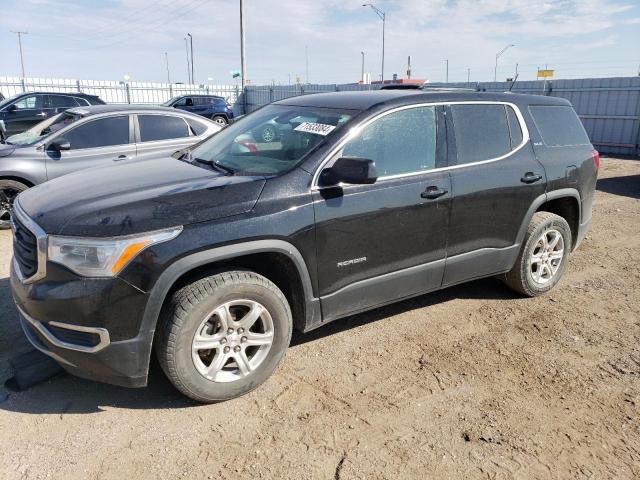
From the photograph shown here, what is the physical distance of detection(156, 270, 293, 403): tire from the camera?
114 inches

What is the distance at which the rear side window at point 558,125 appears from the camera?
4.67 metres

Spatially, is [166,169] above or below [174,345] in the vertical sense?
above

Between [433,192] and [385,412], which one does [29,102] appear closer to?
[433,192]

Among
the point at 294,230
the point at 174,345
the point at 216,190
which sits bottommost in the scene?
the point at 174,345

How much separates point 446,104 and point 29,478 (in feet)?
11.9

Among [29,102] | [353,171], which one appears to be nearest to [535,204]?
[353,171]

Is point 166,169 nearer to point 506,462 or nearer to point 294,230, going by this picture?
point 294,230

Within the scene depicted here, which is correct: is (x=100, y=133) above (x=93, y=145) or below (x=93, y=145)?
above

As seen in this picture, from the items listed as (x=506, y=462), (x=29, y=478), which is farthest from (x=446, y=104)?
(x=29, y=478)

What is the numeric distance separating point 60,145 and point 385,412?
222 inches

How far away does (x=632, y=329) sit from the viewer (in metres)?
4.25

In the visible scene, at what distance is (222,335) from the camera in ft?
10.1

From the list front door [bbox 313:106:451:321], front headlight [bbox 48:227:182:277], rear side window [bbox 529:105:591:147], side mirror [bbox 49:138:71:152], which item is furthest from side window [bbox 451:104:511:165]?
side mirror [bbox 49:138:71:152]

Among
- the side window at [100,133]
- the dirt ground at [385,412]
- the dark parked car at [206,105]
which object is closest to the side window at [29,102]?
the side window at [100,133]
